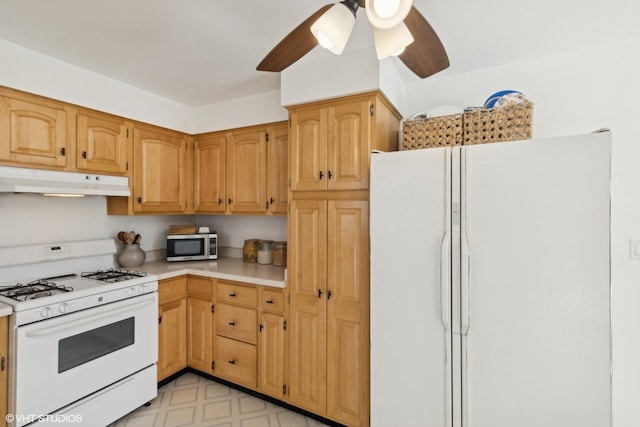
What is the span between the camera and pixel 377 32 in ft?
3.67

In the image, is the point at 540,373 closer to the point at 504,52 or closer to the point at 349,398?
the point at 349,398

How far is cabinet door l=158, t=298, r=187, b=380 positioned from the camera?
97.3 inches

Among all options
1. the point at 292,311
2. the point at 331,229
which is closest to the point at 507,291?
the point at 331,229

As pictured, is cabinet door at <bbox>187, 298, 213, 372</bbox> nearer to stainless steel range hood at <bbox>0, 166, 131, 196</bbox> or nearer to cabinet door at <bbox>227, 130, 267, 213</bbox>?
cabinet door at <bbox>227, 130, 267, 213</bbox>

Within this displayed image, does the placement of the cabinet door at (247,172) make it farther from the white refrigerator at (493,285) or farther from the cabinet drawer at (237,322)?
the white refrigerator at (493,285)

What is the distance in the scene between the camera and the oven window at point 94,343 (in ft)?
6.03

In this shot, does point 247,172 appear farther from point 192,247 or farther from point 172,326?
point 172,326

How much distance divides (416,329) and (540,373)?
541 millimetres

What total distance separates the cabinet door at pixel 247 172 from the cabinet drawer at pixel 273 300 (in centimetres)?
72

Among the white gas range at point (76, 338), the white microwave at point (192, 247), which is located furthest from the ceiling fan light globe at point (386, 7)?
the white microwave at point (192, 247)

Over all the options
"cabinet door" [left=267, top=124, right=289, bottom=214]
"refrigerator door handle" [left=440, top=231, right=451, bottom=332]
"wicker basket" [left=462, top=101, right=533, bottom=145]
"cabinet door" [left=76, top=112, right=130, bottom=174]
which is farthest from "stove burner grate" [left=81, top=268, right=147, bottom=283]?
"wicker basket" [left=462, top=101, right=533, bottom=145]

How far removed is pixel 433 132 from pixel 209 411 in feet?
7.75

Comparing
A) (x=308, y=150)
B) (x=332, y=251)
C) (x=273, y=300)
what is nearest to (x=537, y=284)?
(x=332, y=251)

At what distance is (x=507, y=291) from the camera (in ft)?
4.82
